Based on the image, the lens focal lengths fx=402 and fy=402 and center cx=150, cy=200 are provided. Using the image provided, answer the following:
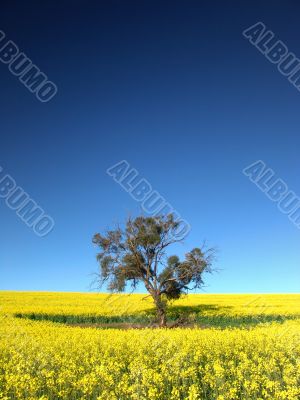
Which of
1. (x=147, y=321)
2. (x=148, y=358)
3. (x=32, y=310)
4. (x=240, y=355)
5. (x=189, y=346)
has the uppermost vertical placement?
(x=240, y=355)

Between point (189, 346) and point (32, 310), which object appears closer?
point (189, 346)

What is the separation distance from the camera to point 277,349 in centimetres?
1376

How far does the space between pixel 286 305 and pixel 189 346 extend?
35.6 metres

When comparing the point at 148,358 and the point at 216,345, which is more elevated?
the point at 216,345

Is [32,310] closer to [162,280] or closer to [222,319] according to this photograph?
[162,280]

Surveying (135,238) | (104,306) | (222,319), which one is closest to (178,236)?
(135,238)

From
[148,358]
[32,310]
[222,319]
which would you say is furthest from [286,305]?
[148,358]

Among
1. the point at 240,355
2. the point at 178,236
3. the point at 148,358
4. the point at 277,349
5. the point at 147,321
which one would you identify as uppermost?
the point at 178,236

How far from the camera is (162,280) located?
34125mm

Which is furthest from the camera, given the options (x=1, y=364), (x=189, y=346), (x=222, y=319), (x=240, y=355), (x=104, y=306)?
(x=104, y=306)

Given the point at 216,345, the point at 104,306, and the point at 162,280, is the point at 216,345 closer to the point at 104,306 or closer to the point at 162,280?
the point at 162,280

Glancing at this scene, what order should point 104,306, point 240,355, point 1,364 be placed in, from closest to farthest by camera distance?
1. point 1,364
2. point 240,355
3. point 104,306

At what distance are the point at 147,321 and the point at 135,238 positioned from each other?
290 inches

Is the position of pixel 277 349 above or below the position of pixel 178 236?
below
